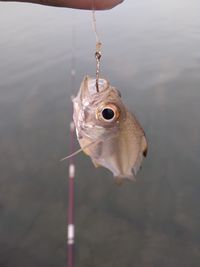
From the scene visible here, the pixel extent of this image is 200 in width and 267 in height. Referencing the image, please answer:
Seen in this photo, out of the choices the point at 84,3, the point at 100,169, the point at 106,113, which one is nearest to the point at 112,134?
the point at 106,113

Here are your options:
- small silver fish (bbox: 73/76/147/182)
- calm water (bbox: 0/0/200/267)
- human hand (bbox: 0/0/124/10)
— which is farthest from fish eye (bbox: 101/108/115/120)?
calm water (bbox: 0/0/200/267)

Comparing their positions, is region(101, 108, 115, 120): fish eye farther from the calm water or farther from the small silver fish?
the calm water

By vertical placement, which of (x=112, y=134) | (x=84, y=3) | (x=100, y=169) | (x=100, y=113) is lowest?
(x=100, y=169)

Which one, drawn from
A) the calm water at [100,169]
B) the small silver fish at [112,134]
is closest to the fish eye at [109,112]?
the small silver fish at [112,134]

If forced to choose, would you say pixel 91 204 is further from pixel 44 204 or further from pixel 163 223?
pixel 163 223

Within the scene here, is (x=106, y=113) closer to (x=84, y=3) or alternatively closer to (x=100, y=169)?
(x=84, y=3)

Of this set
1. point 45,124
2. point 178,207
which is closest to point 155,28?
point 45,124

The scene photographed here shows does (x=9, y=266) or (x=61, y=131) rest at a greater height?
(x=61, y=131)
